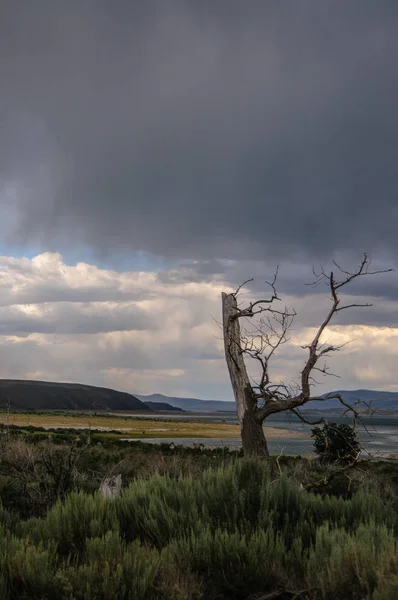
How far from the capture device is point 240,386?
1439cm

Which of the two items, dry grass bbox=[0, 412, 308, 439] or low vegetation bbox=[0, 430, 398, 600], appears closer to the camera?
low vegetation bbox=[0, 430, 398, 600]

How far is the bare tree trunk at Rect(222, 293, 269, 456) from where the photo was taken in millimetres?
14242

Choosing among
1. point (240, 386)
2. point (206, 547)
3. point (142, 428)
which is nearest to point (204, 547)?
point (206, 547)

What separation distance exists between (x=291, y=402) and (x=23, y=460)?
6.31m

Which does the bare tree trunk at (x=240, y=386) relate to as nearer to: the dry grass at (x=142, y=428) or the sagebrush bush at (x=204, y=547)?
the sagebrush bush at (x=204, y=547)

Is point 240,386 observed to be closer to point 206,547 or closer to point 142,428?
point 206,547

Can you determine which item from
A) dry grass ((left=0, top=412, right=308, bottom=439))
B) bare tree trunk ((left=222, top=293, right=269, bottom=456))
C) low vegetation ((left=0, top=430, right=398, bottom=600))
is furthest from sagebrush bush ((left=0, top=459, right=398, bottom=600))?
dry grass ((left=0, top=412, right=308, bottom=439))

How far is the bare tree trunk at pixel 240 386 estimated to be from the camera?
14.2 m

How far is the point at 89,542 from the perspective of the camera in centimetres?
520

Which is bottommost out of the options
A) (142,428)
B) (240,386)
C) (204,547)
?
(142,428)

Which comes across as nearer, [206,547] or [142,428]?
[206,547]

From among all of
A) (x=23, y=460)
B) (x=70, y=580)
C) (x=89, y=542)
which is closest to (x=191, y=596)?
(x=70, y=580)

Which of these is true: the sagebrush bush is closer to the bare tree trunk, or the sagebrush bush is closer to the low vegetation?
the low vegetation

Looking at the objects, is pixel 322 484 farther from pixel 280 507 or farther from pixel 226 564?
pixel 226 564
